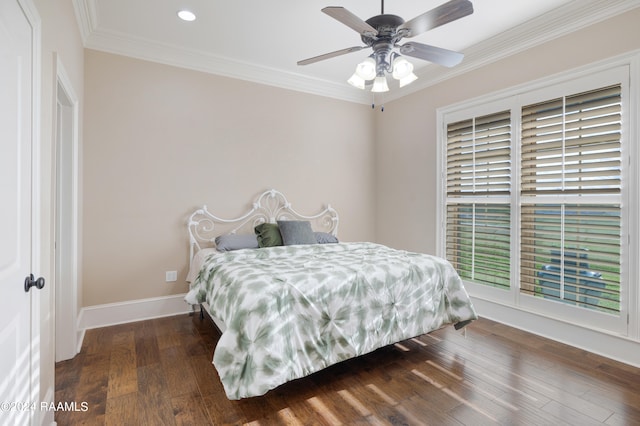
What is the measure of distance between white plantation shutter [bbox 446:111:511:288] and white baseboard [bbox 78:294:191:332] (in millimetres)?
3184

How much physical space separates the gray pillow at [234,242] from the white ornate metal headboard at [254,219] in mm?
251

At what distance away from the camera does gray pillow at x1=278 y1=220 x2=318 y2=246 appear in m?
3.53

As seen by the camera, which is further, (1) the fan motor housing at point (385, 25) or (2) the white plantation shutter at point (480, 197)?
(2) the white plantation shutter at point (480, 197)

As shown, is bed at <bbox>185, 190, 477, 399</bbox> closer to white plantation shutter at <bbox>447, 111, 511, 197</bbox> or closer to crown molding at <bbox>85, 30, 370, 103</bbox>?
white plantation shutter at <bbox>447, 111, 511, 197</bbox>

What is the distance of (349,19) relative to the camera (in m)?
1.95

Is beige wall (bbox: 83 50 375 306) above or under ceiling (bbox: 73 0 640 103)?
under

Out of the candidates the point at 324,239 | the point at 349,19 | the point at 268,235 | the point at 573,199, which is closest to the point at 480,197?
the point at 573,199

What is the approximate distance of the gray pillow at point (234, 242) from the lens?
3.36m

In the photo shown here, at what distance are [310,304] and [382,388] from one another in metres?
0.74

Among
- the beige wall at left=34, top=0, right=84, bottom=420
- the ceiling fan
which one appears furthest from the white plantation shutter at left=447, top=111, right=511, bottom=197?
the beige wall at left=34, top=0, right=84, bottom=420

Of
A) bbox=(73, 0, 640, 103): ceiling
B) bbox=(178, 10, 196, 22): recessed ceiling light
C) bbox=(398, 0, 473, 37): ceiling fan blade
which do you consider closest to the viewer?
bbox=(398, 0, 473, 37): ceiling fan blade

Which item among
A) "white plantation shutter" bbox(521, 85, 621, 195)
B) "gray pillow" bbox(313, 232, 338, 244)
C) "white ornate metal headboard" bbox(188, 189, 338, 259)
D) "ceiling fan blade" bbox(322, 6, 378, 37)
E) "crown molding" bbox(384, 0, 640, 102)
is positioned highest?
"crown molding" bbox(384, 0, 640, 102)

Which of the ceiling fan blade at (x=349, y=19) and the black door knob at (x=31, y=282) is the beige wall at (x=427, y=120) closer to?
the ceiling fan blade at (x=349, y=19)

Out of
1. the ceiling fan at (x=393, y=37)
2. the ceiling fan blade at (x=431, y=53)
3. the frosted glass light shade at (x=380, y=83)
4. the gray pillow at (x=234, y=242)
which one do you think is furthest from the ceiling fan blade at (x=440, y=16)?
the gray pillow at (x=234, y=242)
